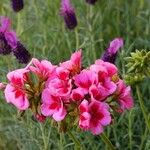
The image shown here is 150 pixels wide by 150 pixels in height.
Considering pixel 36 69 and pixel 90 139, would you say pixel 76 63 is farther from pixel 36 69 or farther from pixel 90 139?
pixel 90 139

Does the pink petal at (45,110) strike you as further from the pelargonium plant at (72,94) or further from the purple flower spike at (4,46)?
the purple flower spike at (4,46)

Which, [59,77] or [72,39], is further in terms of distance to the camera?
[72,39]

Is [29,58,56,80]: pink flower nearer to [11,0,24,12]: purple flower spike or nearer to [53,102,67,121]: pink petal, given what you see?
[53,102,67,121]: pink petal

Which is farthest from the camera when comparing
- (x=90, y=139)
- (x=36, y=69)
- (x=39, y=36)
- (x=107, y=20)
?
(x=107, y=20)

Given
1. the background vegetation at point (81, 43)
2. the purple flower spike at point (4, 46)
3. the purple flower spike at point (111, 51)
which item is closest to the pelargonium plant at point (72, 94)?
the purple flower spike at point (111, 51)

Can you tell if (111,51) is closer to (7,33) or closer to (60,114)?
(7,33)

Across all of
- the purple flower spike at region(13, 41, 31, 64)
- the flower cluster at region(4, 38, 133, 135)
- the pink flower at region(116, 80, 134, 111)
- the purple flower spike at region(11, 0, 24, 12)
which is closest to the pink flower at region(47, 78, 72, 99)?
the flower cluster at region(4, 38, 133, 135)

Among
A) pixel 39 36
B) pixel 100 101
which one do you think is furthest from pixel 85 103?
pixel 39 36
